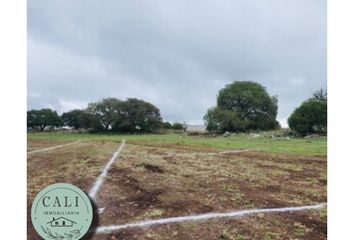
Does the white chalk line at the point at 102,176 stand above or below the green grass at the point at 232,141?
below

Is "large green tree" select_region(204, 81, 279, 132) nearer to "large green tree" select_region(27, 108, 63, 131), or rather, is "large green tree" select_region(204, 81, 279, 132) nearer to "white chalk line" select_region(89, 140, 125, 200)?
"white chalk line" select_region(89, 140, 125, 200)

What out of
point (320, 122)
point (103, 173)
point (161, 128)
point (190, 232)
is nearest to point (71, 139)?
point (103, 173)

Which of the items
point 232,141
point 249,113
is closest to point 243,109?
point 249,113

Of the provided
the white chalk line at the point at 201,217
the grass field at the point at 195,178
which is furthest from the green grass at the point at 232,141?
the white chalk line at the point at 201,217

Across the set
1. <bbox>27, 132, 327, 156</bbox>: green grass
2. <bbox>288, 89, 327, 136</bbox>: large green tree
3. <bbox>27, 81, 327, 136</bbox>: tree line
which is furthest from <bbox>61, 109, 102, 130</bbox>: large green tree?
<bbox>288, 89, 327, 136</bbox>: large green tree

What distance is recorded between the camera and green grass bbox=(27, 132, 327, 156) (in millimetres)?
4770

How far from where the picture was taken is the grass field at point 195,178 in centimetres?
410

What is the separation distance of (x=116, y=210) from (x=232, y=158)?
4.75 feet
